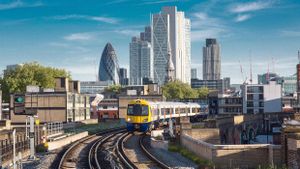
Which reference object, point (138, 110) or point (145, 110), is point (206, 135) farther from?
point (138, 110)

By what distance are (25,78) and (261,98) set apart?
249ft

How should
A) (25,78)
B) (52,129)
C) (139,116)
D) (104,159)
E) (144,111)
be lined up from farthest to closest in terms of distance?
1. (25,78)
2. (144,111)
3. (139,116)
4. (52,129)
5. (104,159)

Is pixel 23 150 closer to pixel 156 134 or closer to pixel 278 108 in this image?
pixel 156 134

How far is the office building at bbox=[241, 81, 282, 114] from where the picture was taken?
14638 centimetres

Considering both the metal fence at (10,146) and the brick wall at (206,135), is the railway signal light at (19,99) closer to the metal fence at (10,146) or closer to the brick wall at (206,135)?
the metal fence at (10,146)

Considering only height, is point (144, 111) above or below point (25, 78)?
below

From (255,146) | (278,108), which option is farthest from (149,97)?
(255,146)

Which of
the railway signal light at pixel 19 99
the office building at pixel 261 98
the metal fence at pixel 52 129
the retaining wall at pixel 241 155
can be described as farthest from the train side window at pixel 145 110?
the office building at pixel 261 98

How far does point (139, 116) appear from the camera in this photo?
178 ft

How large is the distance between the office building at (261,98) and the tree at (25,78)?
209 feet

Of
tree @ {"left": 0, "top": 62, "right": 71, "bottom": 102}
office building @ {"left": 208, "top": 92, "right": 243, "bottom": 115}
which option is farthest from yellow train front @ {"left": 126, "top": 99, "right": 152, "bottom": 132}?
office building @ {"left": 208, "top": 92, "right": 243, "bottom": 115}

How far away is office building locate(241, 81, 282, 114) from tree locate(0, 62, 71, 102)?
6375 cm

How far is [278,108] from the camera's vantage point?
→ 147 metres

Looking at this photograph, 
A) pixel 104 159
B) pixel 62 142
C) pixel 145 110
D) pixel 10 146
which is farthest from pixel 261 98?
pixel 10 146
